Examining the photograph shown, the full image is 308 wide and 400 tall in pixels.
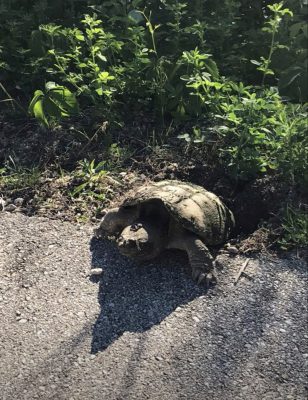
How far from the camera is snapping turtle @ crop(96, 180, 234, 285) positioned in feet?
9.07

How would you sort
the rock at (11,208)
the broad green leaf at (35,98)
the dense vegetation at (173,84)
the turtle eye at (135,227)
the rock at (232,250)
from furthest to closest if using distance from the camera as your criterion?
the broad green leaf at (35,98) → the rock at (11,208) → the dense vegetation at (173,84) → the rock at (232,250) → the turtle eye at (135,227)

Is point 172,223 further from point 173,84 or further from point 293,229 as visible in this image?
point 173,84

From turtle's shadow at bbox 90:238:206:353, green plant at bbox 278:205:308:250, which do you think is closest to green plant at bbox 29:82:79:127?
turtle's shadow at bbox 90:238:206:353

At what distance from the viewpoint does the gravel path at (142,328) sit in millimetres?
2217

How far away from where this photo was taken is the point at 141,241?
2752 millimetres

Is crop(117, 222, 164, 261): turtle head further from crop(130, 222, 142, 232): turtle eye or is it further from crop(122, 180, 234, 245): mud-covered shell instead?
crop(122, 180, 234, 245): mud-covered shell

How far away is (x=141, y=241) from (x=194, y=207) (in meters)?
0.36

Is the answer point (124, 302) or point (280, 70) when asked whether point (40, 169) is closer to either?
point (124, 302)

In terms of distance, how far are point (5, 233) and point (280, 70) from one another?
77.4 inches

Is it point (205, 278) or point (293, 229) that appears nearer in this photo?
point (205, 278)

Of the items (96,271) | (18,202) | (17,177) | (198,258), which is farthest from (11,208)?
Result: (198,258)

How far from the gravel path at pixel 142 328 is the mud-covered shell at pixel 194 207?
0.16 meters

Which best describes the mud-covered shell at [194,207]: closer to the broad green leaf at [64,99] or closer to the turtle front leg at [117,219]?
the turtle front leg at [117,219]

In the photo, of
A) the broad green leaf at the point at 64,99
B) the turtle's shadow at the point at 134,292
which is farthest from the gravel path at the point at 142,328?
the broad green leaf at the point at 64,99
